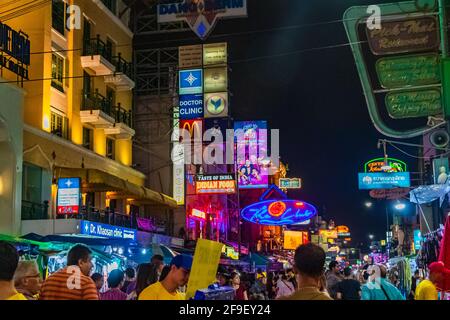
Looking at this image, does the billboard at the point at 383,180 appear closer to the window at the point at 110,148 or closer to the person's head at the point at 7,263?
the window at the point at 110,148

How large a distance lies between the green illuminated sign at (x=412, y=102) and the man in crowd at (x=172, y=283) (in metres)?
8.73

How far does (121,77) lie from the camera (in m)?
35.2

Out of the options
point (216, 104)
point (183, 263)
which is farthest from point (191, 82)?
point (183, 263)

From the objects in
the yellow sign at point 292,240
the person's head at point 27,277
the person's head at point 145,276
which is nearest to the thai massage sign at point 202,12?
the person's head at point 145,276

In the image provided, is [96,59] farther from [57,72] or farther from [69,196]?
[69,196]

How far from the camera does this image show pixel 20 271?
7297mm

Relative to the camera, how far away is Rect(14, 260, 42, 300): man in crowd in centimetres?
727

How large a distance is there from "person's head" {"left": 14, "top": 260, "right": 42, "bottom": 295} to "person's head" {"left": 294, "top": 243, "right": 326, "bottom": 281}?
386cm

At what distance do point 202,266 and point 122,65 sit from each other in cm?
3129

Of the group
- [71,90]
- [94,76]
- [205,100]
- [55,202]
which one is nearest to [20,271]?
[55,202]

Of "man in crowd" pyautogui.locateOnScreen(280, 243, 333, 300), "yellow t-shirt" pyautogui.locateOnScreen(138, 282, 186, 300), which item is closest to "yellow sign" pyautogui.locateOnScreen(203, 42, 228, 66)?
"yellow t-shirt" pyautogui.locateOnScreen(138, 282, 186, 300)

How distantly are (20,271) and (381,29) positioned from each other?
374 inches

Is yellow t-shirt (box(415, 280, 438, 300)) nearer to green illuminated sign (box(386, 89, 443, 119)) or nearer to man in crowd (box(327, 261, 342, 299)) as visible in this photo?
man in crowd (box(327, 261, 342, 299))

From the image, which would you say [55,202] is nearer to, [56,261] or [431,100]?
[56,261]
